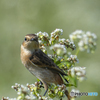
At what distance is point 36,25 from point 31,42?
569 centimetres

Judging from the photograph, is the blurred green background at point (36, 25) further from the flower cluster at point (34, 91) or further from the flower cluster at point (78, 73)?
the flower cluster at point (78, 73)

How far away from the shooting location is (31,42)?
375 cm

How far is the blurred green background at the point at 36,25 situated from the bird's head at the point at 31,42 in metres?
3.42

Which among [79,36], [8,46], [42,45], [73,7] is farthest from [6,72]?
[79,36]

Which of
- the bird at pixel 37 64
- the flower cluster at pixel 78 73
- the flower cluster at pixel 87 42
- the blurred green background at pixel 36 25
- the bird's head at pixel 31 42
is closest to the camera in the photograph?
the flower cluster at pixel 87 42

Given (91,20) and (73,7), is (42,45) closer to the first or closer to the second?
(91,20)

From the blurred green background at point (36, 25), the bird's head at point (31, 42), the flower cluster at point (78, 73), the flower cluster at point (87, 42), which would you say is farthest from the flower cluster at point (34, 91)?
the blurred green background at point (36, 25)

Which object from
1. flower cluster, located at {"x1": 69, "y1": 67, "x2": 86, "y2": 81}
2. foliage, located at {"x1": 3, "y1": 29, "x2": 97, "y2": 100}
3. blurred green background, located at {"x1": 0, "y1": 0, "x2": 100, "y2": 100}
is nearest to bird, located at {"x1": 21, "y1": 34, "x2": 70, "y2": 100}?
foliage, located at {"x1": 3, "y1": 29, "x2": 97, "y2": 100}

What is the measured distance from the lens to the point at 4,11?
10.8m

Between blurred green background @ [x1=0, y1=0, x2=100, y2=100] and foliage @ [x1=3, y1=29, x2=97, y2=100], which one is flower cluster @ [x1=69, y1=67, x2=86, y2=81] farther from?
blurred green background @ [x1=0, y1=0, x2=100, y2=100]

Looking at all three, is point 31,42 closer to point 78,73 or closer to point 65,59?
point 65,59

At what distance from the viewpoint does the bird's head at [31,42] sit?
11.8 feet

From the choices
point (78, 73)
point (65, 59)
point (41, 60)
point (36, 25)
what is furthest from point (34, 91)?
point (36, 25)

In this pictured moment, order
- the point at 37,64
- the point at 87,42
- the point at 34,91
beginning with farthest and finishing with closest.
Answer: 1. the point at 37,64
2. the point at 34,91
3. the point at 87,42
